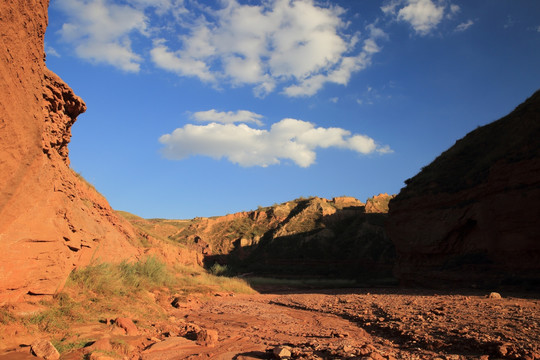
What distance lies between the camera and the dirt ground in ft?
15.6

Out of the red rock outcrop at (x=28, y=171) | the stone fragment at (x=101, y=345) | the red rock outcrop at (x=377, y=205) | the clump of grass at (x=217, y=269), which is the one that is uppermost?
the red rock outcrop at (x=377, y=205)

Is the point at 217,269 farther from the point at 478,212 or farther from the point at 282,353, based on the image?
the point at 282,353

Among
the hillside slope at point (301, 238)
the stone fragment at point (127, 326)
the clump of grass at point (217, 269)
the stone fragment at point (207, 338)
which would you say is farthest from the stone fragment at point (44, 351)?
the hillside slope at point (301, 238)

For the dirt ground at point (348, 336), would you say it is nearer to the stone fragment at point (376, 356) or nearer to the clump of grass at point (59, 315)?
the stone fragment at point (376, 356)

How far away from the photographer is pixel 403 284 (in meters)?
20.2

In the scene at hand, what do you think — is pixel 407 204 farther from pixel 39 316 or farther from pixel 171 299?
pixel 39 316

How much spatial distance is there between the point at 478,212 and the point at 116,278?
53.5ft

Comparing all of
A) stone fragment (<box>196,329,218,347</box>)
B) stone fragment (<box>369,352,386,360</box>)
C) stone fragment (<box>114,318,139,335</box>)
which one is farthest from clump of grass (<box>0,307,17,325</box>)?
stone fragment (<box>369,352,386,360</box>)

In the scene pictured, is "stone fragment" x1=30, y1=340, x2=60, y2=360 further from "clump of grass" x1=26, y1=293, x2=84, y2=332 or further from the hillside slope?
the hillside slope

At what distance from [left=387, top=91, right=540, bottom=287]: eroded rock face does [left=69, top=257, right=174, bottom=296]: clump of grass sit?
46.0 feet

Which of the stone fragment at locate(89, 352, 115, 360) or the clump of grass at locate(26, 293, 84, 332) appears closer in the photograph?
the stone fragment at locate(89, 352, 115, 360)

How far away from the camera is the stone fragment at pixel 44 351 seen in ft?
14.4

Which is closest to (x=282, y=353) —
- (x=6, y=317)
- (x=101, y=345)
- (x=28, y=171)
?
(x=101, y=345)

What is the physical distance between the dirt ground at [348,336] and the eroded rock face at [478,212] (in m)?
7.00
